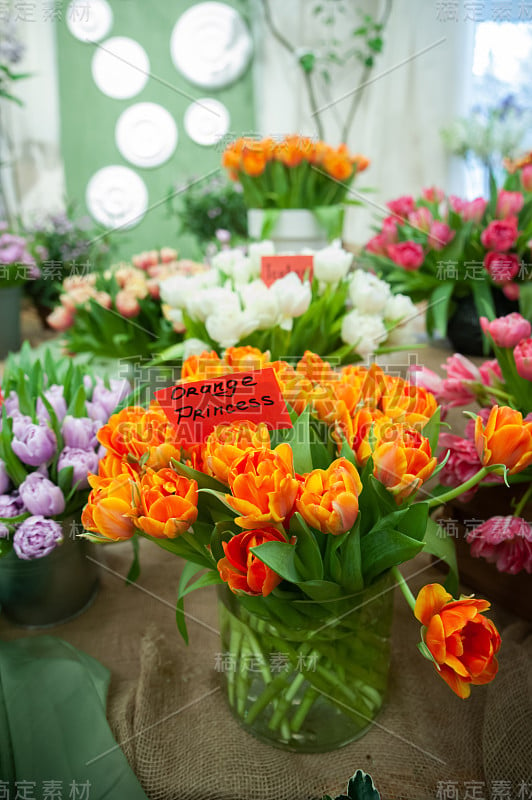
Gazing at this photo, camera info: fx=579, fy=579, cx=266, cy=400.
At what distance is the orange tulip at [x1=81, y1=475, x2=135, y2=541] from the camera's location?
0.38 meters

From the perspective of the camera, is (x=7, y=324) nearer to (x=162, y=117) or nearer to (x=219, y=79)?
(x=162, y=117)

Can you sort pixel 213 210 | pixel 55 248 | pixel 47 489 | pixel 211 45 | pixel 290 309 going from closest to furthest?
pixel 47 489
pixel 290 309
pixel 55 248
pixel 213 210
pixel 211 45

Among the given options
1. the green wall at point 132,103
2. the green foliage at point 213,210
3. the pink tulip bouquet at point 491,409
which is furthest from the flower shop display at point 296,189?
the green wall at point 132,103

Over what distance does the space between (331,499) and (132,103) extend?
270 cm

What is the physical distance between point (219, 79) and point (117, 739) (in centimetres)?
271

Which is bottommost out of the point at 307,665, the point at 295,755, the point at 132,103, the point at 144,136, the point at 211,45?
the point at 295,755

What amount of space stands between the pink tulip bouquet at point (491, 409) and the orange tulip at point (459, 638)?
17cm

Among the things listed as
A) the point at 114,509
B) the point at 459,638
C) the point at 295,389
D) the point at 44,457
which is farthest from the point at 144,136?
the point at 459,638

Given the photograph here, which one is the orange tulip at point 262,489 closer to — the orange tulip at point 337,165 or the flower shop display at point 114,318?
the flower shop display at point 114,318

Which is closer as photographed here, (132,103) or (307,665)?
(307,665)

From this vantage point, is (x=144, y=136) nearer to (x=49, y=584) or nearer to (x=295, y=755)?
(x=49, y=584)

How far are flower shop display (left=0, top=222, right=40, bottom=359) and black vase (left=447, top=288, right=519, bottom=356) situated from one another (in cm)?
100

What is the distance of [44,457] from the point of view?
23.3 inches

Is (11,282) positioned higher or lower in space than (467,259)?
lower
